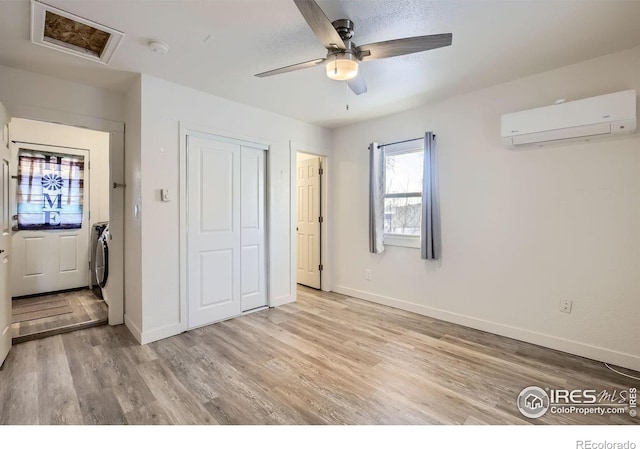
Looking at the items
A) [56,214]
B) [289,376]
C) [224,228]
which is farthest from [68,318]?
[289,376]

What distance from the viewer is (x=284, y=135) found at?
404 cm

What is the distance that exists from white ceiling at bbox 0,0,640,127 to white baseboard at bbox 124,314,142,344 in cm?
241

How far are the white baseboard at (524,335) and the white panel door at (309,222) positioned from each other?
3.65 feet

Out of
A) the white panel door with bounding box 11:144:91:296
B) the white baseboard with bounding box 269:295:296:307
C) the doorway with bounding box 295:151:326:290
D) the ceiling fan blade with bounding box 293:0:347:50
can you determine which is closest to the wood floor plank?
the white panel door with bounding box 11:144:91:296

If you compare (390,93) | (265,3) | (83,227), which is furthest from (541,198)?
(83,227)

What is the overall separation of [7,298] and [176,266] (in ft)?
4.35

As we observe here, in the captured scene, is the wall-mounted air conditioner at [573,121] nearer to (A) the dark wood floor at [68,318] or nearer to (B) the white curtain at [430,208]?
(B) the white curtain at [430,208]

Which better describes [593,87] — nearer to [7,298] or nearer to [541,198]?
[541,198]

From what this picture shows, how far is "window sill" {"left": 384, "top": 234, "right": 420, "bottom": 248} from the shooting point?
12.3ft

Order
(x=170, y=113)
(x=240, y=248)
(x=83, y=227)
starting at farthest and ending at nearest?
(x=83, y=227), (x=240, y=248), (x=170, y=113)

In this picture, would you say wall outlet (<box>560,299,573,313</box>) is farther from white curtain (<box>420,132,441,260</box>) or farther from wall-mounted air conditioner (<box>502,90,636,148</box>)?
wall-mounted air conditioner (<box>502,90,636,148</box>)

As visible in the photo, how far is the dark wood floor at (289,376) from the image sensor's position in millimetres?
1854

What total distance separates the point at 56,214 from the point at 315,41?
4.53 meters

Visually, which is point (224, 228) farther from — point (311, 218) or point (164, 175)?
point (311, 218)
